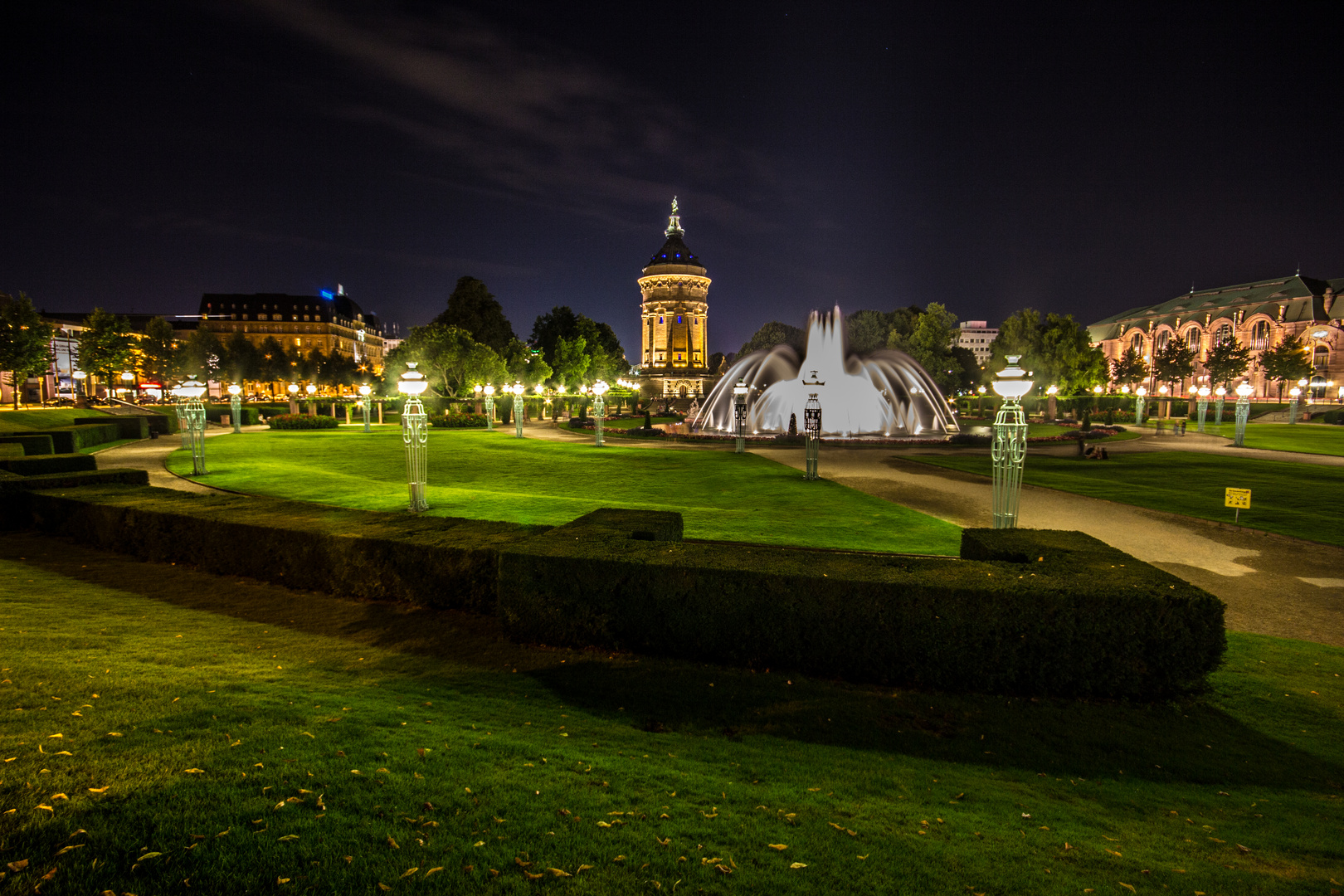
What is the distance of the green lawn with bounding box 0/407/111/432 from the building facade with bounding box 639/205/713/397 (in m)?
97.5

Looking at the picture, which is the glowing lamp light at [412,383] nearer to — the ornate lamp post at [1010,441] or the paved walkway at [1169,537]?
the paved walkway at [1169,537]

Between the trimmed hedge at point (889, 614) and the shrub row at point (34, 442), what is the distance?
2930 cm

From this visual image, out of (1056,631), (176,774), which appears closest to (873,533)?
(1056,631)

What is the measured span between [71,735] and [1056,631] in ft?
27.4

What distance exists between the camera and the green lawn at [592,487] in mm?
14148

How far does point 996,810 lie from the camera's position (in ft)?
14.6

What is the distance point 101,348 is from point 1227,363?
136 m

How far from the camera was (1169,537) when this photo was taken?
14.0 metres

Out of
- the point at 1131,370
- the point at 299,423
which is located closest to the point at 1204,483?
the point at 299,423

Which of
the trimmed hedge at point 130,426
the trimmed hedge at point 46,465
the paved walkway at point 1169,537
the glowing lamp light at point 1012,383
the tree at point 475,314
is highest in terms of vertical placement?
the tree at point 475,314

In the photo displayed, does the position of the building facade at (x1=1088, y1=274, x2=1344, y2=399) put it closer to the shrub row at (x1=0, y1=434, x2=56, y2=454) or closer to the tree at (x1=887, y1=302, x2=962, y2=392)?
the tree at (x1=887, y1=302, x2=962, y2=392)

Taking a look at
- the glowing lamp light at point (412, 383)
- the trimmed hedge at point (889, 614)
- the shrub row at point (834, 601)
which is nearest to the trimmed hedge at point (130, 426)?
the glowing lamp light at point (412, 383)

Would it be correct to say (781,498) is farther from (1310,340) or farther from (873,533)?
(1310,340)

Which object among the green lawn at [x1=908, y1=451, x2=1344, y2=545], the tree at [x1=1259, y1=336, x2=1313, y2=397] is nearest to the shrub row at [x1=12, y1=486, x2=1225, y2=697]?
the green lawn at [x1=908, y1=451, x2=1344, y2=545]
